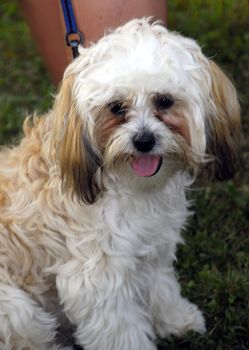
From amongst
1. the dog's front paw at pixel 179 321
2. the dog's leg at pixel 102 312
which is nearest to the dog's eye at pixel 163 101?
the dog's leg at pixel 102 312

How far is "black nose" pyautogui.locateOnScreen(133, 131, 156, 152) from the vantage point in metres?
2.90

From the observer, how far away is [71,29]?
3.48 meters

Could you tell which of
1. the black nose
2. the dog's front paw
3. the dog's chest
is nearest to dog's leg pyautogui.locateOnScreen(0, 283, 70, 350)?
the dog's chest

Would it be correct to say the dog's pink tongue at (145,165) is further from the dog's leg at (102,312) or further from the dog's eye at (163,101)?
the dog's leg at (102,312)

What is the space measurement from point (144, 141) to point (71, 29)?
820 mm

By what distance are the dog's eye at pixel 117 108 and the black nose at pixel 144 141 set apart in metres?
0.12

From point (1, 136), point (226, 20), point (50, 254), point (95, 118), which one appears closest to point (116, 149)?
point (95, 118)

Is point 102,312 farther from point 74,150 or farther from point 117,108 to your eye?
point 117,108

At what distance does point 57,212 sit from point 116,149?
1.53ft

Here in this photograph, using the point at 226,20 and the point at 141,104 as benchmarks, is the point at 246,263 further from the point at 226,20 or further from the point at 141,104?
the point at 226,20

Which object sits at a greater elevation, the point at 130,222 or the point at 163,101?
the point at 163,101

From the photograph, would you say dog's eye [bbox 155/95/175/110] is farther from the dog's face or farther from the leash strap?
the leash strap

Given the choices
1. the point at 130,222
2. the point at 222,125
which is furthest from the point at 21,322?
the point at 222,125

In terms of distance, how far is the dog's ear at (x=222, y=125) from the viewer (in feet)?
10.1
